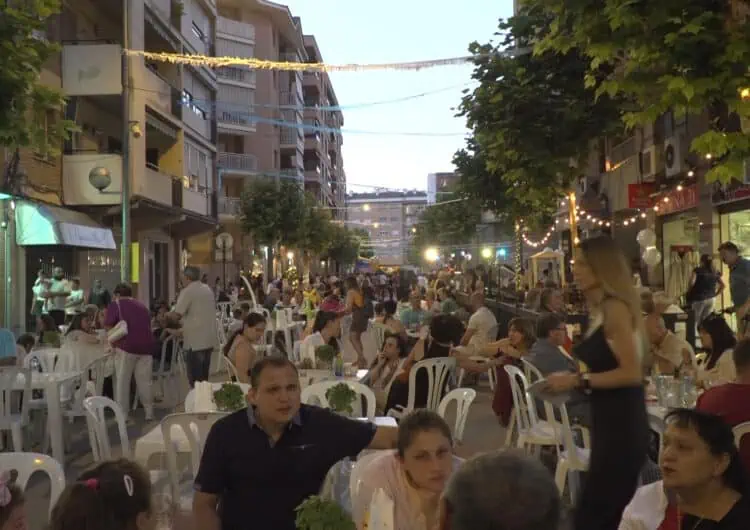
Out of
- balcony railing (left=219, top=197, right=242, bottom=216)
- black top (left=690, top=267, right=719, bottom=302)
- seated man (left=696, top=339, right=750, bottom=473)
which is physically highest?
balcony railing (left=219, top=197, right=242, bottom=216)

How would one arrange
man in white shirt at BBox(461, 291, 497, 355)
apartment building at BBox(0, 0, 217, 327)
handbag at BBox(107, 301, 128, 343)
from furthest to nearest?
apartment building at BBox(0, 0, 217, 327), man in white shirt at BBox(461, 291, 497, 355), handbag at BBox(107, 301, 128, 343)

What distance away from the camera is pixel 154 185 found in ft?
73.0

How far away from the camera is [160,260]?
28.2m

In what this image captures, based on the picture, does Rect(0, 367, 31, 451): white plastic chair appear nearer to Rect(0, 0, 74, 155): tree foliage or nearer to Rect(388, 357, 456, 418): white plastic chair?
Rect(0, 0, 74, 155): tree foliage

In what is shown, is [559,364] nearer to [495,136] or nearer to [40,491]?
[40,491]

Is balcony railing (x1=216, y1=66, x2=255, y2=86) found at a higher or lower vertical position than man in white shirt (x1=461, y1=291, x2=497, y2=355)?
higher

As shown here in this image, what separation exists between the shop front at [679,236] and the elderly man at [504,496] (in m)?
15.1

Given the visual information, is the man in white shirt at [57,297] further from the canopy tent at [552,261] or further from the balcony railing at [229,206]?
the balcony railing at [229,206]

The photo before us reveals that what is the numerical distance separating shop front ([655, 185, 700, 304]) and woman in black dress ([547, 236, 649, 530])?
509 inches

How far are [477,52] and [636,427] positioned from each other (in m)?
11.1

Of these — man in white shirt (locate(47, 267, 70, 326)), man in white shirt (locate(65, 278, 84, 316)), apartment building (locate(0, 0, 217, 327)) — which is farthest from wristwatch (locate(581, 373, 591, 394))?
apartment building (locate(0, 0, 217, 327))

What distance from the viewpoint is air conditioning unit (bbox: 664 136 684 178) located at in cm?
1725

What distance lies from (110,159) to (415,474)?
17.6 meters

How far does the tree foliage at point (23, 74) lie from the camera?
793cm
